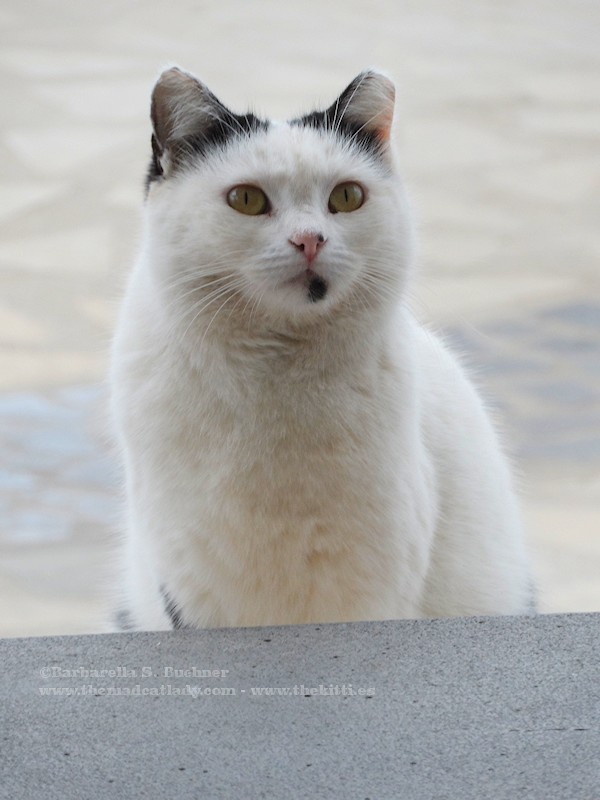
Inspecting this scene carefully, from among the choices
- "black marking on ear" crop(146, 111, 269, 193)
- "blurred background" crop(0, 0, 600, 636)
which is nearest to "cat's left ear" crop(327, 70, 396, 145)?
"black marking on ear" crop(146, 111, 269, 193)

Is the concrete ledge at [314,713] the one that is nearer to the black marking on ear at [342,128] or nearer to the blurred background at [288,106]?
the black marking on ear at [342,128]

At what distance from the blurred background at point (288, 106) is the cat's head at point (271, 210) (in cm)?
94

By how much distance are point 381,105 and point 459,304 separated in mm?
1053

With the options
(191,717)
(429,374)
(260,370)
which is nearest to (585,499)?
(429,374)

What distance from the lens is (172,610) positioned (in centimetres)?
157

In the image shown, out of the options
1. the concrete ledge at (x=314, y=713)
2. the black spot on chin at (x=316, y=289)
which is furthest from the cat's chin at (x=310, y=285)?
the concrete ledge at (x=314, y=713)

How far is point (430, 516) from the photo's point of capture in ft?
5.29

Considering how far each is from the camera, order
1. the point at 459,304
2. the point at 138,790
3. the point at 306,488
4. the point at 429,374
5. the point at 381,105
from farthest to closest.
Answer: the point at 459,304 → the point at 429,374 → the point at 381,105 → the point at 306,488 → the point at 138,790

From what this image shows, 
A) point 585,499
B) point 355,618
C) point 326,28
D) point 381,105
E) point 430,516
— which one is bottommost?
point 585,499

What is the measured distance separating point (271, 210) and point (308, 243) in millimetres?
112

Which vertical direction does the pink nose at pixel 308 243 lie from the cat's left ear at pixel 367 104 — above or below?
below

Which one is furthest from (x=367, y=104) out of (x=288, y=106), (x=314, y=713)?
(x=314, y=713)

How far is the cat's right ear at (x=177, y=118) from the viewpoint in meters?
1.44

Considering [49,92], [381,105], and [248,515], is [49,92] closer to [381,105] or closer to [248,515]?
[381,105]
